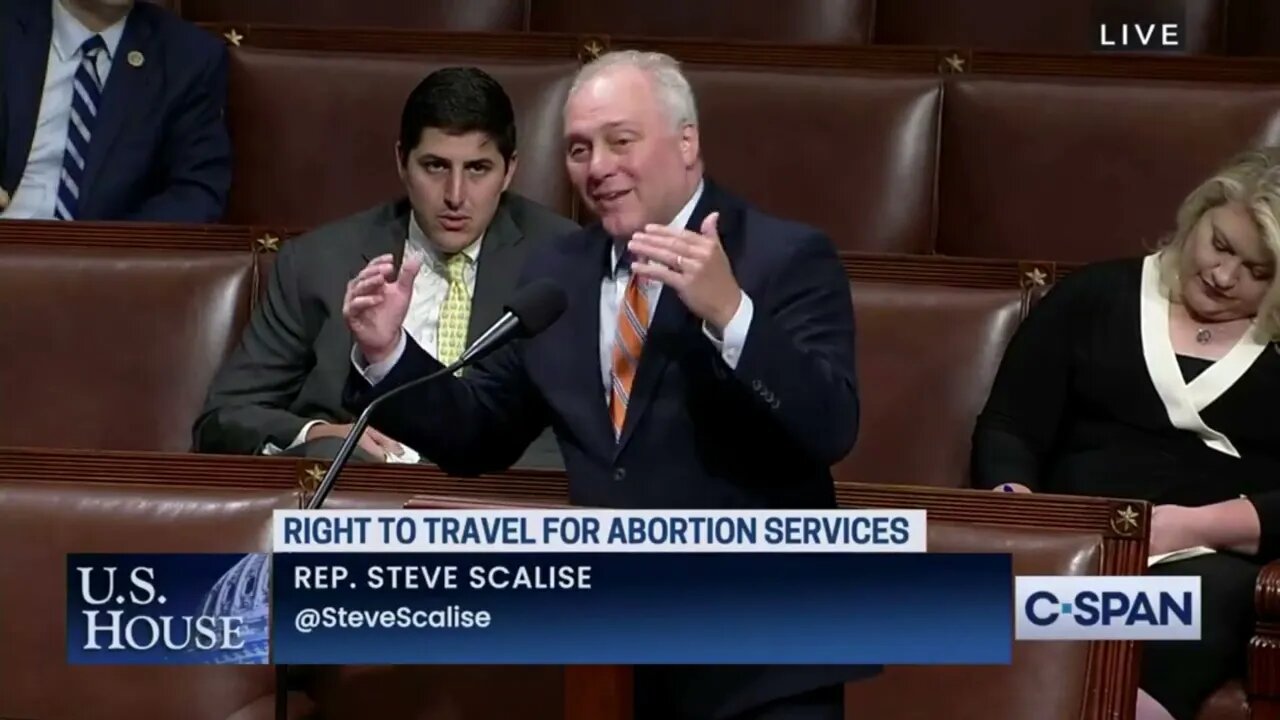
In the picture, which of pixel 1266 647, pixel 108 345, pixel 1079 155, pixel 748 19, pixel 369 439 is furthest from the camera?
pixel 748 19

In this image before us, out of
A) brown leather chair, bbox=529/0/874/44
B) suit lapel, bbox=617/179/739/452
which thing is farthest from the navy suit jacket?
→ brown leather chair, bbox=529/0/874/44

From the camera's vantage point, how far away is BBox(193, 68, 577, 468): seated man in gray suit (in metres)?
1.25

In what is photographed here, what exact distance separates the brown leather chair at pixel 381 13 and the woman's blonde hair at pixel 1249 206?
63cm

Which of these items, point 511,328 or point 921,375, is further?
point 921,375

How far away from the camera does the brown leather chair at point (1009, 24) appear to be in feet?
5.39

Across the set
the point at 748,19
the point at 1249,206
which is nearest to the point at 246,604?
the point at 1249,206

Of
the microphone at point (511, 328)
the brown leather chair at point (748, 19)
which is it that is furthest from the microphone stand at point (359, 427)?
the brown leather chair at point (748, 19)

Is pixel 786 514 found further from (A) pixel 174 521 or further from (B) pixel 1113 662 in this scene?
(A) pixel 174 521

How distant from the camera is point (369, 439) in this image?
1.20m

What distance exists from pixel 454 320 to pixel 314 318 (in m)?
0.08

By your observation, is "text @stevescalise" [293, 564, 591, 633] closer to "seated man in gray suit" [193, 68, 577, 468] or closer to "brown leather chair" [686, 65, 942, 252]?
"seated man in gray suit" [193, 68, 577, 468]

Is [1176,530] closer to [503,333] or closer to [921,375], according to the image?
[921,375]

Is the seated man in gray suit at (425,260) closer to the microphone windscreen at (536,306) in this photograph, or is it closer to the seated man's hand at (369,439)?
the seated man's hand at (369,439)

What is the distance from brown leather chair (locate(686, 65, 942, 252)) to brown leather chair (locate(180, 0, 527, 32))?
0.29m
